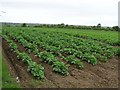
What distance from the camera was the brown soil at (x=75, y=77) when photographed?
11.4 meters

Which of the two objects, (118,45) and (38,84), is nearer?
(38,84)

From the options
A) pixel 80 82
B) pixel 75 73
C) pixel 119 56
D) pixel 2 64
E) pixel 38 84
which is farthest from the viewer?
pixel 119 56

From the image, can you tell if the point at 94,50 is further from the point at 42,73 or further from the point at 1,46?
the point at 42,73

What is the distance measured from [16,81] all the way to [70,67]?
2.99 m

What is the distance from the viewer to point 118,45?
25078 mm

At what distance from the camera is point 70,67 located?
1375cm

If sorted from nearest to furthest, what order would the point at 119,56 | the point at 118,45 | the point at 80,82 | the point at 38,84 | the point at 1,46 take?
A: the point at 38,84
the point at 80,82
the point at 119,56
the point at 1,46
the point at 118,45

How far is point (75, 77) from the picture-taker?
12508 mm

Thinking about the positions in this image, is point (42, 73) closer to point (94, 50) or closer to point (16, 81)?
point (16, 81)

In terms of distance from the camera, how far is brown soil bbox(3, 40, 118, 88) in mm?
11423

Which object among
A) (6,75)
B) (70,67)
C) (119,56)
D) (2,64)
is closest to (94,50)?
(119,56)

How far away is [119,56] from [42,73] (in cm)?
709

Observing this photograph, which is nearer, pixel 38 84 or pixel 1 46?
pixel 38 84

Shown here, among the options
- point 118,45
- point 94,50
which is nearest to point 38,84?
point 94,50
